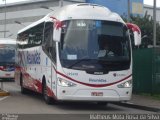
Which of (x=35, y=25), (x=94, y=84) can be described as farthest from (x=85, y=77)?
(x=35, y=25)

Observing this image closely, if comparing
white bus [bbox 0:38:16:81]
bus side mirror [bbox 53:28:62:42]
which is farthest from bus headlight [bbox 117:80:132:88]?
white bus [bbox 0:38:16:81]

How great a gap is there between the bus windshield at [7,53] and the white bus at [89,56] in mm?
22477

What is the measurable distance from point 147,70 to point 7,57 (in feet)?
64.6

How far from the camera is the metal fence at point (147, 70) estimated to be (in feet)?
80.3

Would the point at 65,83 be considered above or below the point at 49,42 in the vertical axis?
below

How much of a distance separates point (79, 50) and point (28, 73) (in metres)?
7.36

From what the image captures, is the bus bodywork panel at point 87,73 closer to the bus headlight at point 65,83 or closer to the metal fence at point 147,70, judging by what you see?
the bus headlight at point 65,83

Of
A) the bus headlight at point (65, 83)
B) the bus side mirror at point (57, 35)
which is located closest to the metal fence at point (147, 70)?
the bus headlight at point (65, 83)

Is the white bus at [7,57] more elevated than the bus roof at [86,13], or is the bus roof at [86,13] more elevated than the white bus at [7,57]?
the bus roof at [86,13]

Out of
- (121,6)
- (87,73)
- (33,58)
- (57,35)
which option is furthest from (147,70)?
(121,6)

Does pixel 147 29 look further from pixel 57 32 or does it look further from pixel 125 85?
pixel 57 32

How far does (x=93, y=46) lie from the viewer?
18531mm

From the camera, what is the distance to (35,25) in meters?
24.2

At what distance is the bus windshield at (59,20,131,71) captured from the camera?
18359mm
